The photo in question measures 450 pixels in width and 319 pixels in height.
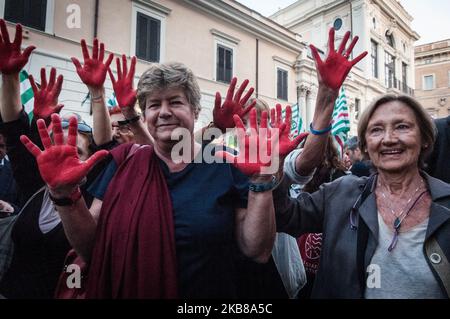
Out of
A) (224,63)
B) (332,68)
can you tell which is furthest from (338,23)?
(332,68)

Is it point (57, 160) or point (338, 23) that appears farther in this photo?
point (338, 23)

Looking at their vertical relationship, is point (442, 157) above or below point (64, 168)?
above

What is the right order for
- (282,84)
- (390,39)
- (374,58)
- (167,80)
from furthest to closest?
(390,39) → (374,58) → (282,84) → (167,80)

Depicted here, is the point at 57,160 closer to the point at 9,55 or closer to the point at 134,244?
the point at 134,244

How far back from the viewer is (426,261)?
4.02ft

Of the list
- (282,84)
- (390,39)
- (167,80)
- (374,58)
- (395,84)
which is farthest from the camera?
(395,84)

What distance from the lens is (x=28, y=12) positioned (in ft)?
25.3

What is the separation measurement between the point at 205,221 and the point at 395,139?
103cm

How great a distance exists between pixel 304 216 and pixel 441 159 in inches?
47.8

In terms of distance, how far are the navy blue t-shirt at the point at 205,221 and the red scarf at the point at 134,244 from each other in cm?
5

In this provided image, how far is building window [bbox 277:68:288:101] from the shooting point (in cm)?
1524

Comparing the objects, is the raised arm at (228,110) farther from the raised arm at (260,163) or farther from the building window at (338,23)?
the building window at (338,23)

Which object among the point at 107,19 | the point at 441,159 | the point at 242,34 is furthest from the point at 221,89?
the point at 441,159

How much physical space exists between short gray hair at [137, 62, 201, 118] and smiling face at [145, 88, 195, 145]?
0.08ft
